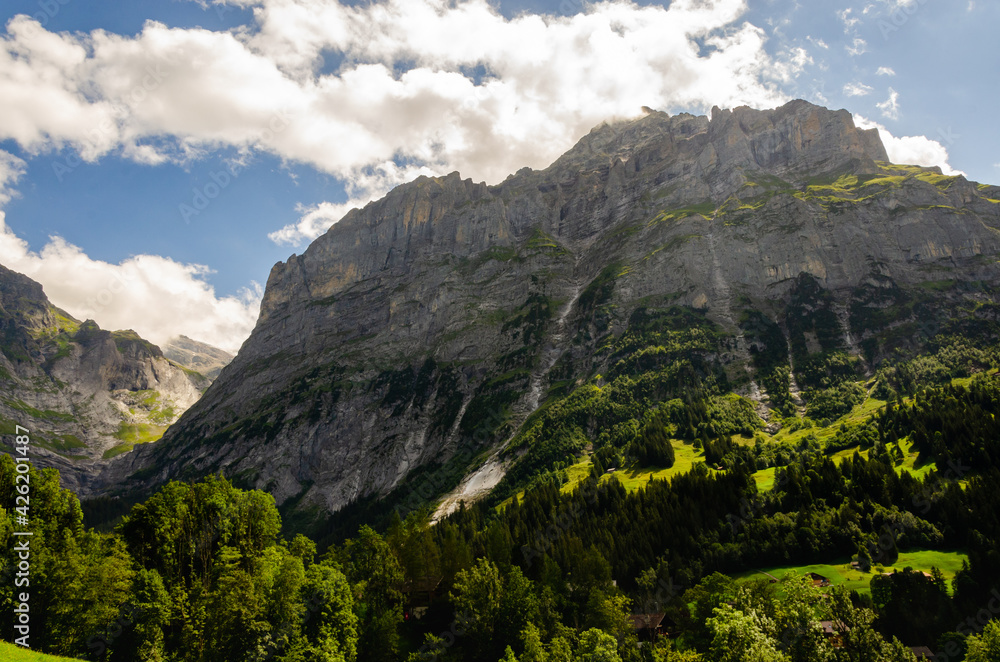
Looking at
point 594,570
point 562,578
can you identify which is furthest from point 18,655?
point 562,578

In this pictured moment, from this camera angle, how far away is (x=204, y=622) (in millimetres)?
50969

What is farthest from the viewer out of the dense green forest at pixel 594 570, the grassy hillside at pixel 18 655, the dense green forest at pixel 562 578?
the dense green forest at pixel 594 570

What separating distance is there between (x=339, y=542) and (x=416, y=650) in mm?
129824

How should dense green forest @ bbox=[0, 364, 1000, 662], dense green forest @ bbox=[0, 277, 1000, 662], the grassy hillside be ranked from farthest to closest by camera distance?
dense green forest @ bbox=[0, 277, 1000, 662]
dense green forest @ bbox=[0, 364, 1000, 662]
the grassy hillside

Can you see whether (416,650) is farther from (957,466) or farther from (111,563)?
(957,466)

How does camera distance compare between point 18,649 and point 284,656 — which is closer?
point 18,649

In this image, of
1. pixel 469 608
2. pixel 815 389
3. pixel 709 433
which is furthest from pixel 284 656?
pixel 815 389

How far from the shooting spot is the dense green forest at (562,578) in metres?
48.7

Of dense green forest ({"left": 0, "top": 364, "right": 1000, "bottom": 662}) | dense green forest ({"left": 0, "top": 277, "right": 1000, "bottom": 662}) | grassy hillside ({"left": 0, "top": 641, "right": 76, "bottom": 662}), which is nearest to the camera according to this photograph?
grassy hillside ({"left": 0, "top": 641, "right": 76, "bottom": 662})

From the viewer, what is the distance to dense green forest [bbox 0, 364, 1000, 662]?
4869 cm

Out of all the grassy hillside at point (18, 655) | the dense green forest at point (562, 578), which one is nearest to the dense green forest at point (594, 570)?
the dense green forest at point (562, 578)

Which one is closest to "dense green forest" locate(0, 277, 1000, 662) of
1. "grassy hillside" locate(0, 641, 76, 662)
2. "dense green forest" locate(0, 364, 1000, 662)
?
"dense green forest" locate(0, 364, 1000, 662)

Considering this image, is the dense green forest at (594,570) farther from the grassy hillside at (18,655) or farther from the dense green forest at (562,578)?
the grassy hillside at (18,655)

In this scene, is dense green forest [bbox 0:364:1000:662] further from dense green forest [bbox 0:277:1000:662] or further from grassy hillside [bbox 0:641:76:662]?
grassy hillside [bbox 0:641:76:662]
